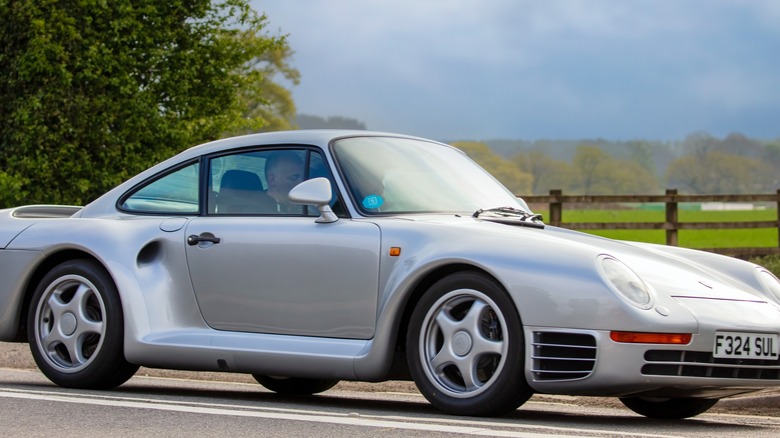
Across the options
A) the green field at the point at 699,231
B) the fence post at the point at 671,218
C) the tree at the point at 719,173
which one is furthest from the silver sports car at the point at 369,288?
the tree at the point at 719,173

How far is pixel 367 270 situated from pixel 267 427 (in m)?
1.12

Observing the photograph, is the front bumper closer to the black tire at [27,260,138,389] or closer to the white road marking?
the white road marking

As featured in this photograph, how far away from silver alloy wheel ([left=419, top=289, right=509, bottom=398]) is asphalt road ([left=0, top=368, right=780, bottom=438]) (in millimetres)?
179

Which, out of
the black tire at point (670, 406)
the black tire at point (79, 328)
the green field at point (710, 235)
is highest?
the black tire at point (79, 328)

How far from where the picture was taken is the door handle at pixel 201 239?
667cm

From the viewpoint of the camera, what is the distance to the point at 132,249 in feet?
22.9

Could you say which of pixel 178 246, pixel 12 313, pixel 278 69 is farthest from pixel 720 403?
pixel 278 69

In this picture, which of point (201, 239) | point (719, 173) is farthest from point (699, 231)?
point (719, 173)

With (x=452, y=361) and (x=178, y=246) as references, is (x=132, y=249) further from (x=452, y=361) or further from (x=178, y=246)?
(x=452, y=361)

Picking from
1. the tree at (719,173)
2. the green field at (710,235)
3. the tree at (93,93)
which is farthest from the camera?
the tree at (719,173)

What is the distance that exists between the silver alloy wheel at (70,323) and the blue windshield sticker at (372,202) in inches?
66.3

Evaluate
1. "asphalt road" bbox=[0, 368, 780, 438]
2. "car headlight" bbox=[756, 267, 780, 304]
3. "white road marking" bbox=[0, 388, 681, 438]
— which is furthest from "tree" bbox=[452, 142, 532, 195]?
"white road marking" bbox=[0, 388, 681, 438]

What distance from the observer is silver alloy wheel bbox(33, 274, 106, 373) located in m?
6.98

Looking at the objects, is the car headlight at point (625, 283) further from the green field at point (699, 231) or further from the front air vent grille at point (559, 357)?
the green field at point (699, 231)
